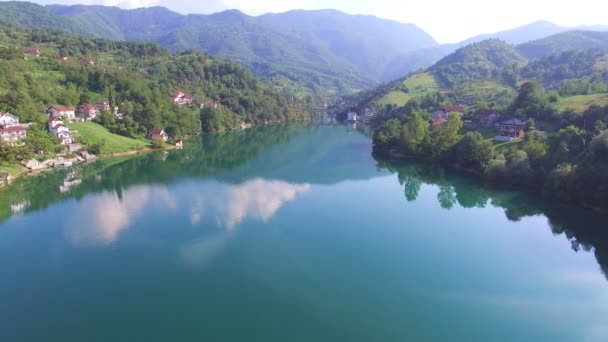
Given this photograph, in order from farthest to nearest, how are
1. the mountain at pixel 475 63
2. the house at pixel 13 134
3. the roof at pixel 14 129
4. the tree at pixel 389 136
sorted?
1. the mountain at pixel 475 63
2. the tree at pixel 389 136
3. the roof at pixel 14 129
4. the house at pixel 13 134

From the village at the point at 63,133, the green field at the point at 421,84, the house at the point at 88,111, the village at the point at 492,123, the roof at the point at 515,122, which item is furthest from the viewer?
the green field at the point at 421,84

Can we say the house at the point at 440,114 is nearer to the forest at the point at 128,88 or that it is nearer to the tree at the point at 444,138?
the tree at the point at 444,138

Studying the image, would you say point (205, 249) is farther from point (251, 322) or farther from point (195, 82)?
point (195, 82)

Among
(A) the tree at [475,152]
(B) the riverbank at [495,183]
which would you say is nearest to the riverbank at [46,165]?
(B) the riverbank at [495,183]

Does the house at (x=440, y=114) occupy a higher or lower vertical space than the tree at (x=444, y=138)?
higher

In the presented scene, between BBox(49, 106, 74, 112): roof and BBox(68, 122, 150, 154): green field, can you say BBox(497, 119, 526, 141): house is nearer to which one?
BBox(68, 122, 150, 154): green field

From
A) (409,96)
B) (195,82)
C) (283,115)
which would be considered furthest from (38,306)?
(409,96)
